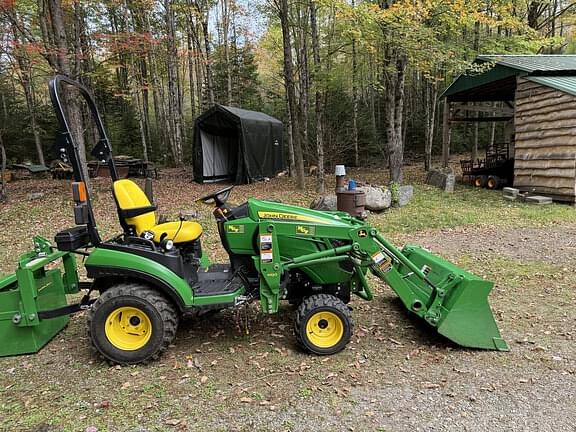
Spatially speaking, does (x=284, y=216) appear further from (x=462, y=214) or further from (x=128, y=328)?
(x=462, y=214)

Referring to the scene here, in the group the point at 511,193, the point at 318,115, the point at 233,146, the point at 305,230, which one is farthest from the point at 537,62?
the point at 305,230

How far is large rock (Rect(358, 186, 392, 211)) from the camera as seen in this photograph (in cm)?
875

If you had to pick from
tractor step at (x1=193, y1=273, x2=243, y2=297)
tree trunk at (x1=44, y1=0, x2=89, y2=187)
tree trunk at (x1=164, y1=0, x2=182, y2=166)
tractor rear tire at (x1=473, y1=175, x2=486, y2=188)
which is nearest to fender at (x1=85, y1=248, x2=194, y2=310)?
tractor step at (x1=193, y1=273, x2=243, y2=297)

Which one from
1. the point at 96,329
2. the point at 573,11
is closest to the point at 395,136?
the point at 96,329

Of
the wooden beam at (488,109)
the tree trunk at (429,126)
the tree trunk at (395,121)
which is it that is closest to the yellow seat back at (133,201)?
the tree trunk at (395,121)

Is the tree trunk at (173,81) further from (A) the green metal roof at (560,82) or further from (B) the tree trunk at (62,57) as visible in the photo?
(A) the green metal roof at (560,82)

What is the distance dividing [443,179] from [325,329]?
32.0 feet

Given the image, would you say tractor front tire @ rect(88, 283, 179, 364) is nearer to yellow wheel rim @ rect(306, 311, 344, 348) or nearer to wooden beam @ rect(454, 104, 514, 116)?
yellow wheel rim @ rect(306, 311, 344, 348)

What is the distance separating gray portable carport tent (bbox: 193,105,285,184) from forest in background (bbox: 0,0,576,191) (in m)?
0.92

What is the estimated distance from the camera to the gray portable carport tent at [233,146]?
13531mm

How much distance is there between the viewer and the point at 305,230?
11.0 feet

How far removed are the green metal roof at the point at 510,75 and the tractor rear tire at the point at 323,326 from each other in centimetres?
903

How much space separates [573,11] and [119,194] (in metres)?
23.1

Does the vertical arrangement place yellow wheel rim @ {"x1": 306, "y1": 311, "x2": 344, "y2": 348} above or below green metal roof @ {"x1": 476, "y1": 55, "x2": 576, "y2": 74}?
below
